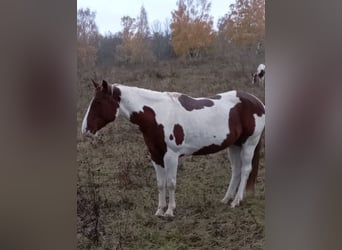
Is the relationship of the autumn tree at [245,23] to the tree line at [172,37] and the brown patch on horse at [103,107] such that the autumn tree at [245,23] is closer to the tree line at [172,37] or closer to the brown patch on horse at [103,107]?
the tree line at [172,37]

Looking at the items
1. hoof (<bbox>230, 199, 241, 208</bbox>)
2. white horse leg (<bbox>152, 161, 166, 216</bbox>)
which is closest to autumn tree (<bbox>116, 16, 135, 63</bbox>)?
white horse leg (<bbox>152, 161, 166, 216</bbox>)

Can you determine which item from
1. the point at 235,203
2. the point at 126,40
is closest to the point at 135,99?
the point at 126,40

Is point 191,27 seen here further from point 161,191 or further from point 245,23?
point 161,191

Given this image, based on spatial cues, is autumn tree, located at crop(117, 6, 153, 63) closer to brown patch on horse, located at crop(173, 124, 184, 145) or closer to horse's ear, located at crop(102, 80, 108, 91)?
horse's ear, located at crop(102, 80, 108, 91)

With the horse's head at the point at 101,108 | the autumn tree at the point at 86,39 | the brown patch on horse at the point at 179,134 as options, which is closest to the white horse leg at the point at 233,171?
the brown patch on horse at the point at 179,134

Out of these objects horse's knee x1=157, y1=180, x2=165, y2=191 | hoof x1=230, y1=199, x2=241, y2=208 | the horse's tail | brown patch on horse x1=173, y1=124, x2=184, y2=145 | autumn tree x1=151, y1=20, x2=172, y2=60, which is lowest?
hoof x1=230, y1=199, x2=241, y2=208

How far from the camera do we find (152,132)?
77.6 inches

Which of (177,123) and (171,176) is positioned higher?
(177,123)

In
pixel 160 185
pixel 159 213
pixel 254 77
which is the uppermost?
pixel 254 77

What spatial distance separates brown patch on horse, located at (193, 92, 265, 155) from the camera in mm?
1938

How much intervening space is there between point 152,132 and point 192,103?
19 centimetres

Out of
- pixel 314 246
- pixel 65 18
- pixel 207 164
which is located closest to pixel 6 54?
pixel 65 18

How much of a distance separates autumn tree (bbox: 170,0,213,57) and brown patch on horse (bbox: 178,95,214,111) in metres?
0.17

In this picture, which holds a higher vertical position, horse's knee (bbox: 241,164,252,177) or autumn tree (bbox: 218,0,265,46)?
autumn tree (bbox: 218,0,265,46)
